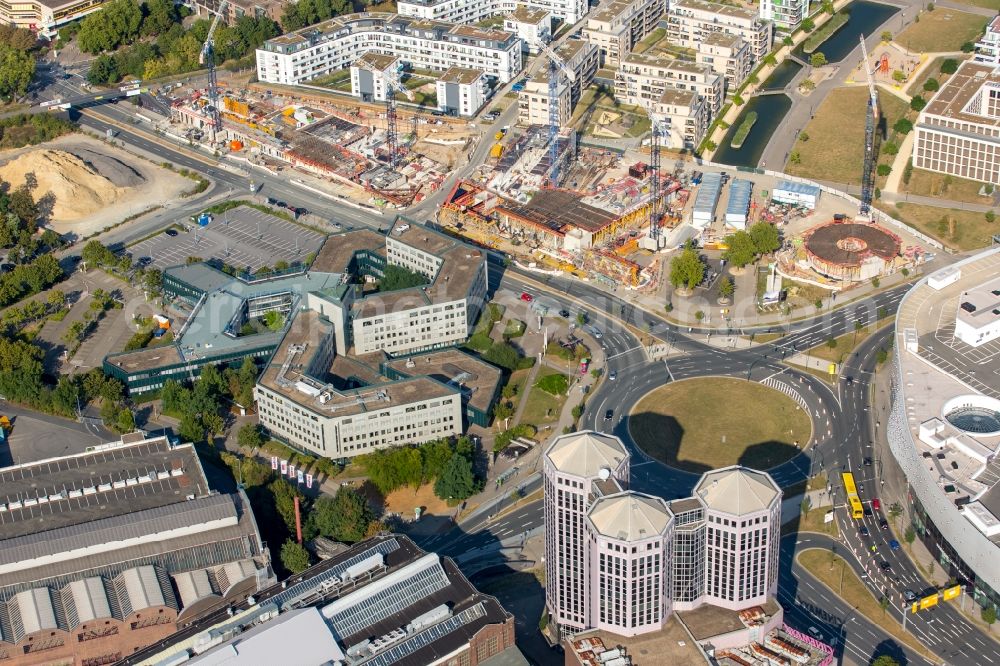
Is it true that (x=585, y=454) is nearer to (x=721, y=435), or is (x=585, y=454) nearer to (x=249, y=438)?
(x=721, y=435)

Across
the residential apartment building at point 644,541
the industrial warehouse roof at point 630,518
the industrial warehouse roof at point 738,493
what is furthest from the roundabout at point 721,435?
the industrial warehouse roof at point 630,518

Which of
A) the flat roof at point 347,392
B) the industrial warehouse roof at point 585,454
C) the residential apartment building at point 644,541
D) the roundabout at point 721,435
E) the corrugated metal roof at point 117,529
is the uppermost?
the industrial warehouse roof at point 585,454

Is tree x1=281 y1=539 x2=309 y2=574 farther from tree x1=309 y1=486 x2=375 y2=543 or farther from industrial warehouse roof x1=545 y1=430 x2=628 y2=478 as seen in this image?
industrial warehouse roof x1=545 y1=430 x2=628 y2=478


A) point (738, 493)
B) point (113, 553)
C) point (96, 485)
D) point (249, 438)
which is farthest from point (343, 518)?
point (738, 493)

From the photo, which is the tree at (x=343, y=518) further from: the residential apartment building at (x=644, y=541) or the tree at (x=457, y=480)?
the residential apartment building at (x=644, y=541)

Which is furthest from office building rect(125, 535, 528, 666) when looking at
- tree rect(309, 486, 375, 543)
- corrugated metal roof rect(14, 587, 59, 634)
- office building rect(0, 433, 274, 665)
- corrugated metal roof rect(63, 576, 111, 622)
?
corrugated metal roof rect(14, 587, 59, 634)

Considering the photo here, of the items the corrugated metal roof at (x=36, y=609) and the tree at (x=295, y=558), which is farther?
the tree at (x=295, y=558)

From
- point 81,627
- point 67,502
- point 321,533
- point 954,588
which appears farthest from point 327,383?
point 954,588
